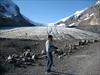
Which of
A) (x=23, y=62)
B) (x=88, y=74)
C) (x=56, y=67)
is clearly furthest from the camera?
(x=23, y=62)

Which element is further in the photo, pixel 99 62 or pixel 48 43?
pixel 99 62

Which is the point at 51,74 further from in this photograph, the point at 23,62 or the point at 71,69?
the point at 23,62

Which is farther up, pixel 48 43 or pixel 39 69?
pixel 48 43

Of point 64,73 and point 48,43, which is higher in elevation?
point 48,43

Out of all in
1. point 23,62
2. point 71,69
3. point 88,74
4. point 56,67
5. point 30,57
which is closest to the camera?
point 88,74

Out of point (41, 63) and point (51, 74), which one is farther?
point (41, 63)

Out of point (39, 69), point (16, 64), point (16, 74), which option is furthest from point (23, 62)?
point (16, 74)

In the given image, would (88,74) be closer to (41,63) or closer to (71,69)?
(71,69)

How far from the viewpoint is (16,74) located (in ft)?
47.0

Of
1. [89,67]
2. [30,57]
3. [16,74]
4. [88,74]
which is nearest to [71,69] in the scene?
[89,67]

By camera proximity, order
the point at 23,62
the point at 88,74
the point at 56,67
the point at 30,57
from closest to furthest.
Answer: the point at 88,74
the point at 56,67
the point at 23,62
the point at 30,57

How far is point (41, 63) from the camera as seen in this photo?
18.2 metres

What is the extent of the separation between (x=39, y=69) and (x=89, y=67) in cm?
264

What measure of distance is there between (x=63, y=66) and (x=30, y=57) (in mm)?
3633
